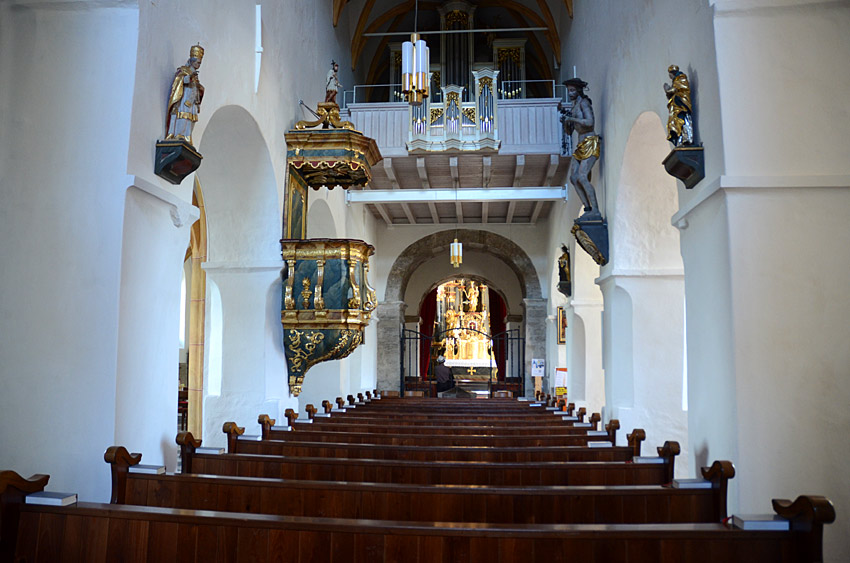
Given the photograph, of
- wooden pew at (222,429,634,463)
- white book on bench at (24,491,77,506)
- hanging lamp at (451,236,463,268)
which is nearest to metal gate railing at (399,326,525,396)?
hanging lamp at (451,236,463,268)

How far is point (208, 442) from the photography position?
28.5 feet

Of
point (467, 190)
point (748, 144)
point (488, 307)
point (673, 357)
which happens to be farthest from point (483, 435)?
point (488, 307)

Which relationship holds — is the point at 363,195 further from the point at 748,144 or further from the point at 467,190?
the point at 748,144

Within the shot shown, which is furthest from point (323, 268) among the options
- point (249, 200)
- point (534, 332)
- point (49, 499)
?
point (534, 332)

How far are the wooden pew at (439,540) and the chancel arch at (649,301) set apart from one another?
15.5 feet

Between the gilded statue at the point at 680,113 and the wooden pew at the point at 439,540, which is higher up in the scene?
the gilded statue at the point at 680,113

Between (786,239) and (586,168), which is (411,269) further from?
(786,239)

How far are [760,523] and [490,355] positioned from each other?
40.9 ft

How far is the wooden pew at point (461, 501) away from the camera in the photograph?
3.11 meters

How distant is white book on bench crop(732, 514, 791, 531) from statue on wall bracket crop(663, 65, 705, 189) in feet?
8.43

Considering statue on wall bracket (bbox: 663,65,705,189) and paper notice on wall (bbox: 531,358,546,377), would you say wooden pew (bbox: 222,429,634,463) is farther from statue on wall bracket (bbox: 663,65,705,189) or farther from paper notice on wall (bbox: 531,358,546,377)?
paper notice on wall (bbox: 531,358,546,377)

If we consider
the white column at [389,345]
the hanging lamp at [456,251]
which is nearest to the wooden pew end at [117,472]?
the hanging lamp at [456,251]

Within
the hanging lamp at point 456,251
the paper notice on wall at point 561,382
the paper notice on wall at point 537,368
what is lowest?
the paper notice on wall at point 561,382

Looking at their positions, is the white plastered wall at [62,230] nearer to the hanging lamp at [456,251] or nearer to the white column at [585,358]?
the hanging lamp at [456,251]
